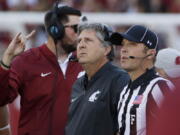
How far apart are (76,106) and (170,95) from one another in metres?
2.70

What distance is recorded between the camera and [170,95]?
2.27 m

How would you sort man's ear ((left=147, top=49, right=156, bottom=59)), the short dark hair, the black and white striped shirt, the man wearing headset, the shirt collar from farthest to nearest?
the short dark hair, the man wearing headset, man's ear ((left=147, top=49, right=156, bottom=59)), the shirt collar, the black and white striped shirt

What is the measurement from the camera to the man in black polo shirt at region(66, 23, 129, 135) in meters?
4.76

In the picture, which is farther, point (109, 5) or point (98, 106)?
point (109, 5)

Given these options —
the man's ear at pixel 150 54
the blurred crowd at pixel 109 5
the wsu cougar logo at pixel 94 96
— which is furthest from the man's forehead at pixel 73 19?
the blurred crowd at pixel 109 5

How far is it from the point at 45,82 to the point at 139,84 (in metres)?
1.20

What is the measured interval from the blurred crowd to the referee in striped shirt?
6003mm

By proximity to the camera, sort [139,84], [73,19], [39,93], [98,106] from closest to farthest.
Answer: [139,84]
[98,106]
[39,93]
[73,19]

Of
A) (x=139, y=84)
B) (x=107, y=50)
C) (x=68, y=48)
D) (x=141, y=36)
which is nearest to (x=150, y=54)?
(x=141, y=36)

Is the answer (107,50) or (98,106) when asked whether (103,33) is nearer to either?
(107,50)

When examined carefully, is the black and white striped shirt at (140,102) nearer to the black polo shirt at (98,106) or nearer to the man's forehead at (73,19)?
the black polo shirt at (98,106)

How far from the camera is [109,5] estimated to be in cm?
1118

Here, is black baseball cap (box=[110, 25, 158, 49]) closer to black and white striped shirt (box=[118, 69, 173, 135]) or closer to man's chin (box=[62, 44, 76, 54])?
black and white striped shirt (box=[118, 69, 173, 135])

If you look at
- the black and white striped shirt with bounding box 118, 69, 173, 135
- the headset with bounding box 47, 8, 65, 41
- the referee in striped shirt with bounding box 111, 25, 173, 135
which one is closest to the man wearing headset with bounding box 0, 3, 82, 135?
the headset with bounding box 47, 8, 65, 41
